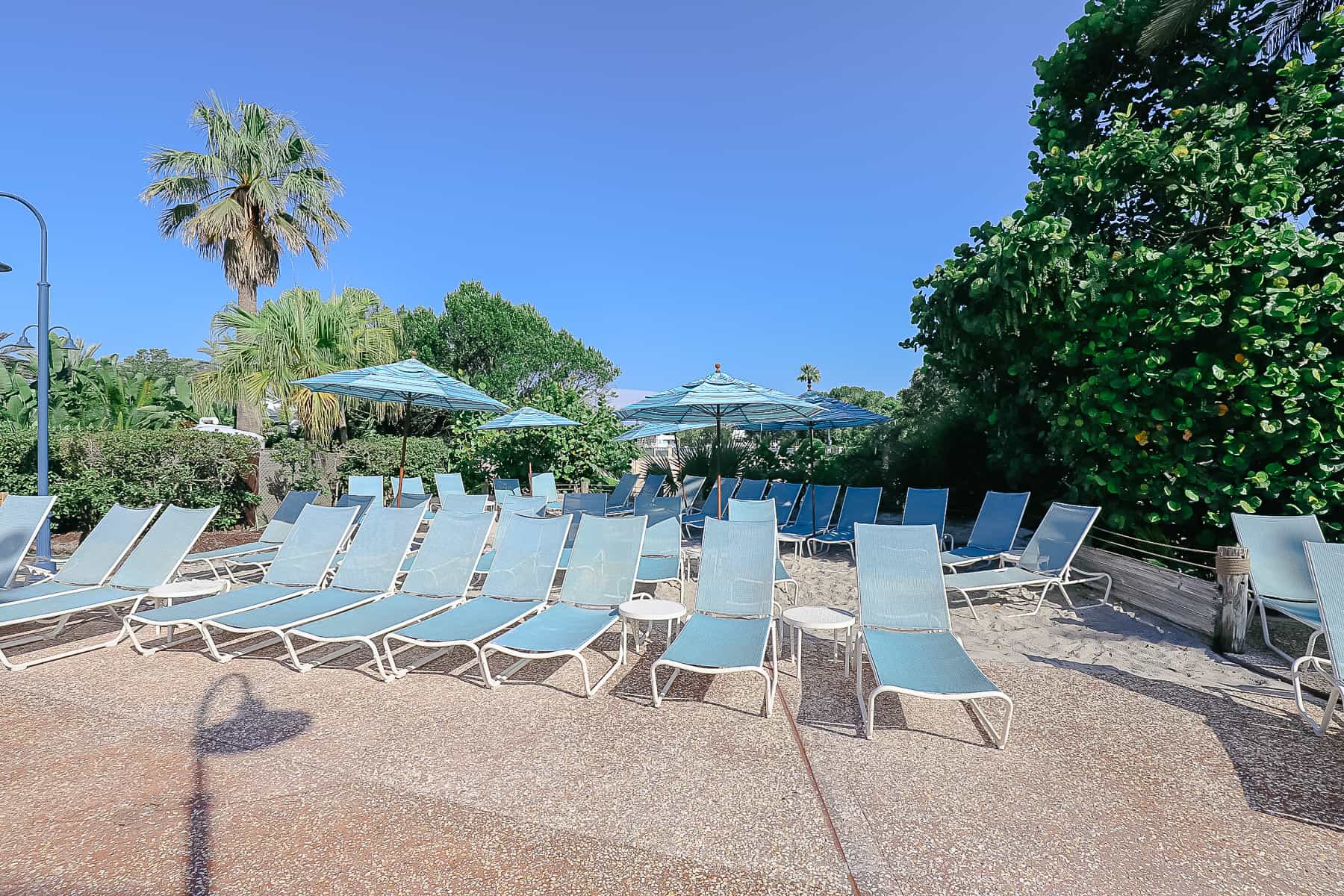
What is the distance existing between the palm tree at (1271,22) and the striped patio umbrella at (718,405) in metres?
5.77

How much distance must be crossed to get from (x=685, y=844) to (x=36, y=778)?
3122mm

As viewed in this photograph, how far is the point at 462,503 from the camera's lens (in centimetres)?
728

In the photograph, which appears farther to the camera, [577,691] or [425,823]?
[577,691]

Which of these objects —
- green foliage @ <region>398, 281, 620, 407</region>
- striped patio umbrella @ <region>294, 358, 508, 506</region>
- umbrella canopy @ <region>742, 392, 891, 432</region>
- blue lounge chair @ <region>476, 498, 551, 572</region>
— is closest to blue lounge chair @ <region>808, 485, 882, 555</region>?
umbrella canopy @ <region>742, 392, 891, 432</region>

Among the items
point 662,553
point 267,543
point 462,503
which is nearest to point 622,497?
point 462,503

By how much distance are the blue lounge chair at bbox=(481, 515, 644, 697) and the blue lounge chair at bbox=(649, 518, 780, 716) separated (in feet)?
1.67

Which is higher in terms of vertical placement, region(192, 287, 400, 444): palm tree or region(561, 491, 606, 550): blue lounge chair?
region(192, 287, 400, 444): palm tree

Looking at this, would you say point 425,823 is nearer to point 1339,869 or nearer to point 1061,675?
point 1339,869

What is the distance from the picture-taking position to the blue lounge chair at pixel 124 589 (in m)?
4.53

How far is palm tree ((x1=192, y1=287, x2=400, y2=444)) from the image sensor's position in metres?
11.9

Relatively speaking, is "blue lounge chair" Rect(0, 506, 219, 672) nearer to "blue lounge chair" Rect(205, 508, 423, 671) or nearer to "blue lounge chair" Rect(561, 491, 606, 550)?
"blue lounge chair" Rect(205, 508, 423, 671)

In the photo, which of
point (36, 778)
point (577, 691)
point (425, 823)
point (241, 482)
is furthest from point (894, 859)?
point (241, 482)

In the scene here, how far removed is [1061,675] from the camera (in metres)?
4.25

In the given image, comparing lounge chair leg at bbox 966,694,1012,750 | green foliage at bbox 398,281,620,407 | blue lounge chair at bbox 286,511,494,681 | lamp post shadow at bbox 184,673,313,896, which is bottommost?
lamp post shadow at bbox 184,673,313,896
